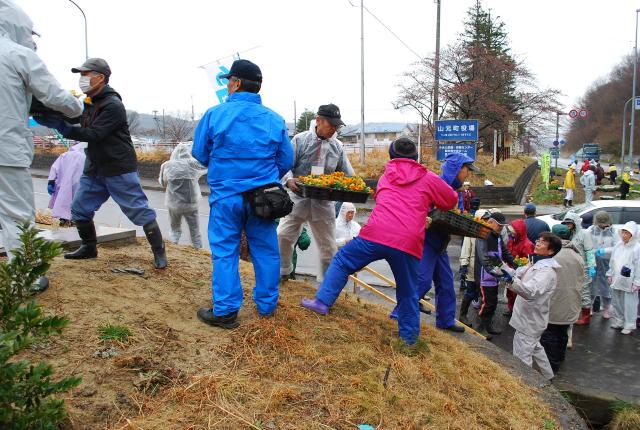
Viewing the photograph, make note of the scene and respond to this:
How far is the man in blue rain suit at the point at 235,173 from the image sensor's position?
389 cm

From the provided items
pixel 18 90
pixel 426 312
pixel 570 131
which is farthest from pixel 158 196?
pixel 570 131

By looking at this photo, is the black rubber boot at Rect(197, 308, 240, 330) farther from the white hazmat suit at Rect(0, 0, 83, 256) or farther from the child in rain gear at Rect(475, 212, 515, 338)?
the child in rain gear at Rect(475, 212, 515, 338)

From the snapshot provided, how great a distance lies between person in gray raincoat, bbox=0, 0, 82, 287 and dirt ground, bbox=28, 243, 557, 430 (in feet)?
2.30

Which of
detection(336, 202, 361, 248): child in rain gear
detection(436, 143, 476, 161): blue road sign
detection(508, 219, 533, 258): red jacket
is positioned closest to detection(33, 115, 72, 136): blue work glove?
detection(336, 202, 361, 248): child in rain gear

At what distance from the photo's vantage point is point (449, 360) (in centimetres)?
436

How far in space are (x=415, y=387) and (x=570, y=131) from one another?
11775cm

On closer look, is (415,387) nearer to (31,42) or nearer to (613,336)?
(31,42)

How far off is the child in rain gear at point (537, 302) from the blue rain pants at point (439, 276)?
828mm

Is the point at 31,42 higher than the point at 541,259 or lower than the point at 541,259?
higher

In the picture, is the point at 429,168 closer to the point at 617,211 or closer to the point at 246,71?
the point at 617,211

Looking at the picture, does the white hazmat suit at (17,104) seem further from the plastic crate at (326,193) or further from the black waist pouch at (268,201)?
the plastic crate at (326,193)

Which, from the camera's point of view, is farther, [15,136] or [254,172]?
[254,172]

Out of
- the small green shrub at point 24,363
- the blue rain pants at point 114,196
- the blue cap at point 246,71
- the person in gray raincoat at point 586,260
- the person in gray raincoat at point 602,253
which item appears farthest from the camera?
the person in gray raincoat at point 602,253

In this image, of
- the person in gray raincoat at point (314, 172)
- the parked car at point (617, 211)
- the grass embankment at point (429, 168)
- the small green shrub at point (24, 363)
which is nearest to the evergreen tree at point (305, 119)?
the grass embankment at point (429, 168)
